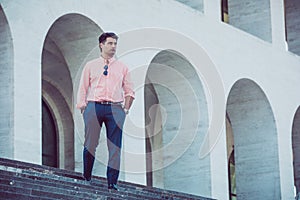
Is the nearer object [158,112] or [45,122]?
[45,122]

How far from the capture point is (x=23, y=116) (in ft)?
46.9

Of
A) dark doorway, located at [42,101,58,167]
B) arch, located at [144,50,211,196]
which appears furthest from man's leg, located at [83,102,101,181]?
dark doorway, located at [42,101,58,167]

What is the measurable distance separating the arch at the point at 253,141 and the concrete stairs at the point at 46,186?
8.81 metres

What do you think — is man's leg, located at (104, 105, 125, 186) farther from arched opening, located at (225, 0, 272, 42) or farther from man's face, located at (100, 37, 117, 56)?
arched opening, located at (225, 0, 272, 42)

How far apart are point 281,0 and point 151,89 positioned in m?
3.83

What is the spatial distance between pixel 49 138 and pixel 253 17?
5605 mm

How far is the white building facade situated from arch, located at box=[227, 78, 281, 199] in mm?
23

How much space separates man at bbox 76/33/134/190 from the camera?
412 inches

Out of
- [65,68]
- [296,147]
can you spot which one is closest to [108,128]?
[65,68]

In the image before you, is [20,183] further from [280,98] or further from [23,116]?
[280,98]

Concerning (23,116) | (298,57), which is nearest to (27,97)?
(23,116)

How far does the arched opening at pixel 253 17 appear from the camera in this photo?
22312mm

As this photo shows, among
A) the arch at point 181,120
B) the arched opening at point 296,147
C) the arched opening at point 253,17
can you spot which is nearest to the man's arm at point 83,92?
the arch at point 181,120

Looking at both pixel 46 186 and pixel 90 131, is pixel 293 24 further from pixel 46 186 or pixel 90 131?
pixel 46 186
